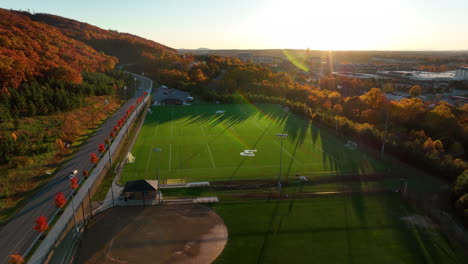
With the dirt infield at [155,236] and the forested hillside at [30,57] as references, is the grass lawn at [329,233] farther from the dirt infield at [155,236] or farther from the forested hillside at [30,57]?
the forested hillside at [30,57]

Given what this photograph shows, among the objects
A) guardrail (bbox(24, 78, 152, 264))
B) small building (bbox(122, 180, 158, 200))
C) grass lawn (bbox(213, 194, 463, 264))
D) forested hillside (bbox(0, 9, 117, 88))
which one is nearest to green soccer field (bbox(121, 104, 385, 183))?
guardrail (bbox(24, 78, 152, 264))

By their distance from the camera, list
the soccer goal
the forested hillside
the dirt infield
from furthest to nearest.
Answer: the forested hillside < the soccer goal < the dirt infield

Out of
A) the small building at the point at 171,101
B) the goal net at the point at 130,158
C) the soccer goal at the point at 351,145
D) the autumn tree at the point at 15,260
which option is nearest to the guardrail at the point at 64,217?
the autumn tree at the point at 15,260

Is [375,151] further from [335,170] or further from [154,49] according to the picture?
[154,49]

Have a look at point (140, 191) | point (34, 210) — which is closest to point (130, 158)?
point (140, 191)

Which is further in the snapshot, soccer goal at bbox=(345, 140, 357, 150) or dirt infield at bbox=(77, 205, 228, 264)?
soccer goal at bbox=(345, 140, 357, 150)

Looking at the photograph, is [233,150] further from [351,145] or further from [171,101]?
[171,101]

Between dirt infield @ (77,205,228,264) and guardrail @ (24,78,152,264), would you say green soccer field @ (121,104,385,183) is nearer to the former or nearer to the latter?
guardrail @ (24,78,152,264)
